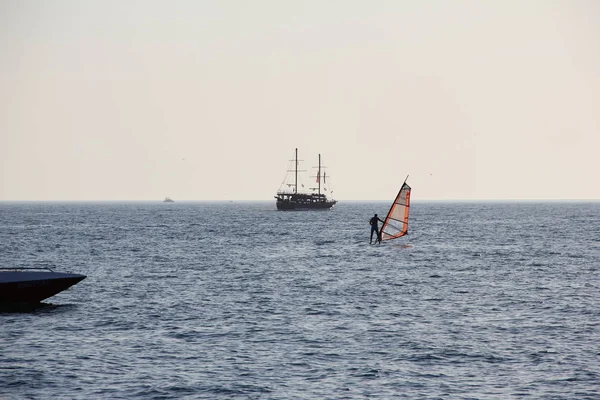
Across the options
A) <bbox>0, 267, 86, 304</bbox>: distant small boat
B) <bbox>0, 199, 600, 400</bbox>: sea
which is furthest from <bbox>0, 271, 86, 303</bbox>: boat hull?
<bbox>0, 199, 600, 400</bbox>: sea

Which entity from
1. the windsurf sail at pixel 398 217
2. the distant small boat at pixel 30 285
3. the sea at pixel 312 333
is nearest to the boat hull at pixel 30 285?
the distant small boat at pixel 30 285

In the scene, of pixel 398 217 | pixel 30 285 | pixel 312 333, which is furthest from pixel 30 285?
pixel 398 217

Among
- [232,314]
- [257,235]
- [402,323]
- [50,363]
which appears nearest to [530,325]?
[402,323]

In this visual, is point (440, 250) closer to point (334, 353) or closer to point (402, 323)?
point (402, 323)

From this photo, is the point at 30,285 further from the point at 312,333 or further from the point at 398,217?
the point at 398,217

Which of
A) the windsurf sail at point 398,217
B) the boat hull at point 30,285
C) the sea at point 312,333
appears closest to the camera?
the sea at point 312,333

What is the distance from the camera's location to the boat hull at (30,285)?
39.6 m

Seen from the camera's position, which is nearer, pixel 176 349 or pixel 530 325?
pixel 176 349

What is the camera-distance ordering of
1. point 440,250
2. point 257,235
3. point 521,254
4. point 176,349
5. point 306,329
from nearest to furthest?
point 176,349 < point 306,329 < point 521,254 < point 440,250 < point 257,235

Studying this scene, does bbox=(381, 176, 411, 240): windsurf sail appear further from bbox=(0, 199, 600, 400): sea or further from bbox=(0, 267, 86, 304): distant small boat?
bbox=(0, 267, 86, 304): distant small boat

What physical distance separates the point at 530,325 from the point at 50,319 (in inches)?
876

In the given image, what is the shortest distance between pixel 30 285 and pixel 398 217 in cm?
5484

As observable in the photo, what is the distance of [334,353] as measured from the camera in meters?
29.9

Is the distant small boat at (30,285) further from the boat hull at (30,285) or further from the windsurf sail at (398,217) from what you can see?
the windsurf sail at (398,217)
